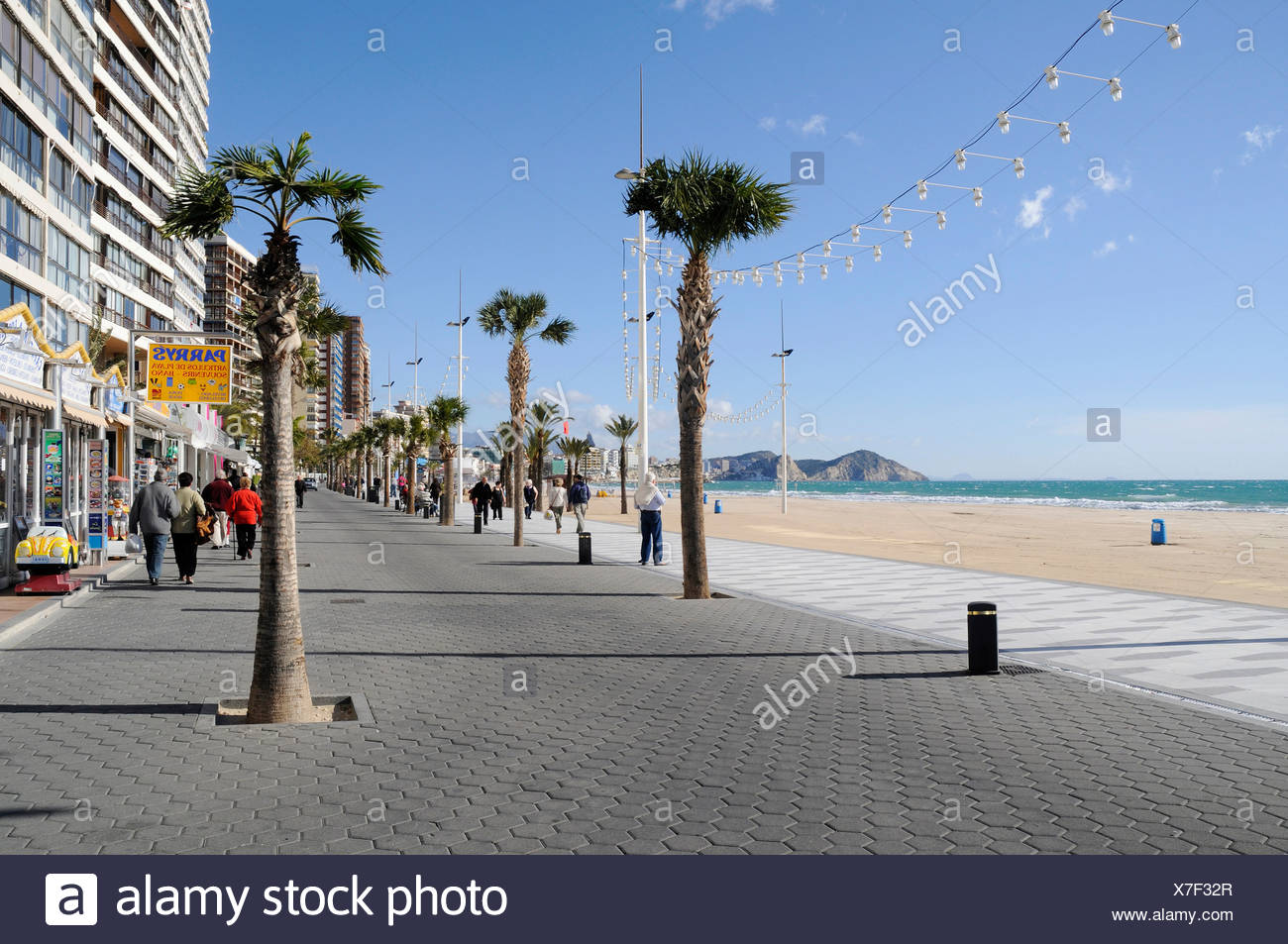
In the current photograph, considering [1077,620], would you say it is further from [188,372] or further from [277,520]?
[188,372]

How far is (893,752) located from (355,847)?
332 cm

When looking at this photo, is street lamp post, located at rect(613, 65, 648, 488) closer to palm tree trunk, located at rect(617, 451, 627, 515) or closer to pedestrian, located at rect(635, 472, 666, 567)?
pedestrian, located at rect(635, 472, 666, 567)

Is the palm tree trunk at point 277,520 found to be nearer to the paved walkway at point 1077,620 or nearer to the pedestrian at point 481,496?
the paved walkway at point 1077,620

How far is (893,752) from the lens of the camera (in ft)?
19.9

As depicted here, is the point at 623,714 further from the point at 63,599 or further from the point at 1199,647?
the point at 63,599

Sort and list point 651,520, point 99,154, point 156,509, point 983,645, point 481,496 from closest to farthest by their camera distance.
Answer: point 983,645 < point 156,509 < point 651,520 < point 481,496 < point 99,154

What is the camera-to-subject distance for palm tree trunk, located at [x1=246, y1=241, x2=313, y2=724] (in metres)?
6.81

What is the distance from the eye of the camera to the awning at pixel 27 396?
1376 centimetres

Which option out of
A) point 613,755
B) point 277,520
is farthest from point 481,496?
point 613,755

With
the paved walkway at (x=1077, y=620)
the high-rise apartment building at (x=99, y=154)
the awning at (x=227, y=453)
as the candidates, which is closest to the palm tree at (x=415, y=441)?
the awning at (x=227, y=453)

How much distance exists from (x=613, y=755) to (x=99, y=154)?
4585 cm

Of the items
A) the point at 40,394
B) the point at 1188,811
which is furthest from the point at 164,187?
the point at 1188,811

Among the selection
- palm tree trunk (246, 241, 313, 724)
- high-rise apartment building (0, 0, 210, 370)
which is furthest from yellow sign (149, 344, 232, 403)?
palm tree trunk (246, 241, 313, 724)

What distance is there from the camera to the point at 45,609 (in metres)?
12.0
